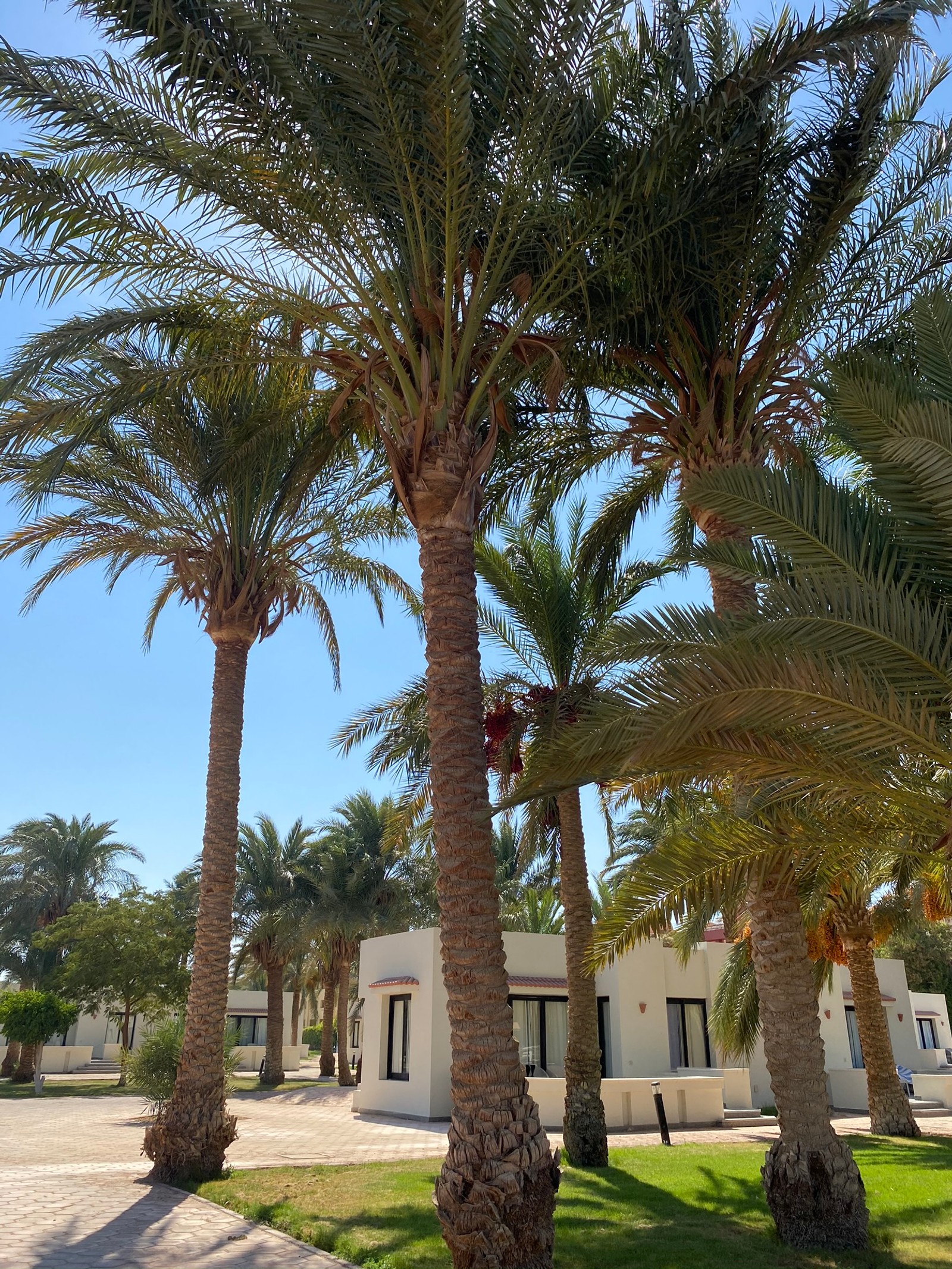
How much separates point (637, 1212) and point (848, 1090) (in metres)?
16.8

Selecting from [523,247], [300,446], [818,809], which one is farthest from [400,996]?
[523,247]

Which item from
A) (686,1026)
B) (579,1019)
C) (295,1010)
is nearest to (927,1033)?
(686,1026)

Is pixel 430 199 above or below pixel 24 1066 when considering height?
above

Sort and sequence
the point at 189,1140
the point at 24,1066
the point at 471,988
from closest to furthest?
the point at 471,988
the point at 189,1140
the point at 24,1066

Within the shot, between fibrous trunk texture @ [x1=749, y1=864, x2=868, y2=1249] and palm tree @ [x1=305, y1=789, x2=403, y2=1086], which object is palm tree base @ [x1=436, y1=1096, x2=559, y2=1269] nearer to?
fibrous trunk texture @ [x1=749, y1=864, x2=868, y2=1249]

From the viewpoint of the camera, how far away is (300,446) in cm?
1273

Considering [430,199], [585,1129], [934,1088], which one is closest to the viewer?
[430,199]

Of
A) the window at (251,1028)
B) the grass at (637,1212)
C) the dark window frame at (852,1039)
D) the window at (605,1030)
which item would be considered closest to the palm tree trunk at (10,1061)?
the window at (251,1028)

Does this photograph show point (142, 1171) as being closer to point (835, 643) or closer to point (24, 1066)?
point (835, 643)

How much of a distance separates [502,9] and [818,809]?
6946 mm

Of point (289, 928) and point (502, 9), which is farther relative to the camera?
point (289, 928)

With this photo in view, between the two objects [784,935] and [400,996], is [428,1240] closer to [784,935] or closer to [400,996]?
[784,935]

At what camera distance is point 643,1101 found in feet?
64.3

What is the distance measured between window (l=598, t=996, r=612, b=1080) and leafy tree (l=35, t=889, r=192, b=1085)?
1565 centimetres
